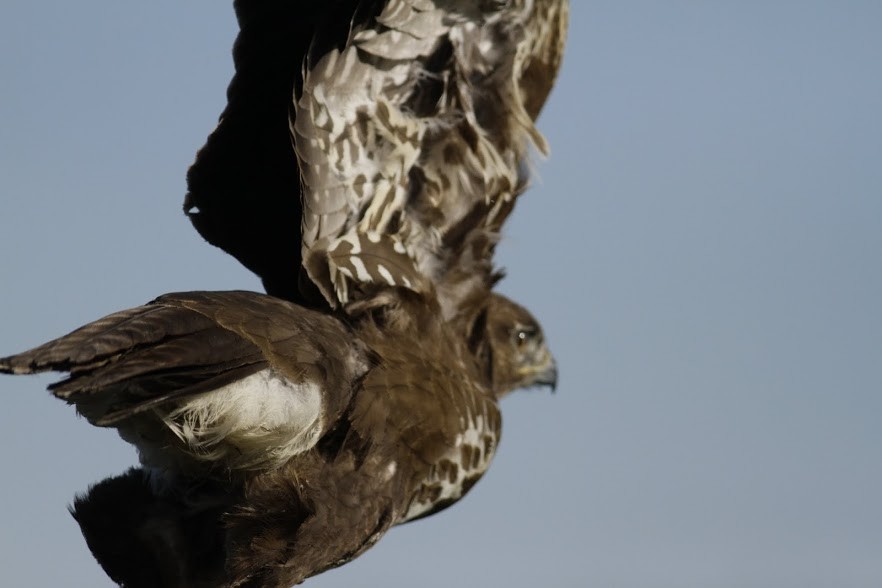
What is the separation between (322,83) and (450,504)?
1.68 m

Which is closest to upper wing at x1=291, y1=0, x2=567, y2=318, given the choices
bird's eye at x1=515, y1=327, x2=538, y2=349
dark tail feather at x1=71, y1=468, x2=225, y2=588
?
dark tail feather at x1=71, y1=468, x2=225, y2=588

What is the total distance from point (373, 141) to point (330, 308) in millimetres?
636

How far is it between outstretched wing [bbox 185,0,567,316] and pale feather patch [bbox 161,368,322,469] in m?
0.70

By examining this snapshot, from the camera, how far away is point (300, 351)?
543cm

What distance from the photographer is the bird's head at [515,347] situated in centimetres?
744

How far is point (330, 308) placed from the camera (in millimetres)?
6023

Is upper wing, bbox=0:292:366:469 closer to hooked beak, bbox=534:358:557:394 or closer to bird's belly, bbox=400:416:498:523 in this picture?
bird's belly, bbox=400:416:498:523

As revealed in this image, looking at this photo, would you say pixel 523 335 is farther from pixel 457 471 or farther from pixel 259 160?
pixel 259 160

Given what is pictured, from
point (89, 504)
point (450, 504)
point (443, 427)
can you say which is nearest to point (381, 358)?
point (443, 427)

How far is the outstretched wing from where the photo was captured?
592 centimetres

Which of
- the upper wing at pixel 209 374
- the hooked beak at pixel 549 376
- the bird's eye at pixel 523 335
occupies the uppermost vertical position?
the bird's eye at pixel 523 335

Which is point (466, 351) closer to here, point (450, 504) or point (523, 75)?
point (450, 504)

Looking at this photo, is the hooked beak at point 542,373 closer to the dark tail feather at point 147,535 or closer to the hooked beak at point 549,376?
the hooked beak at point 549,376

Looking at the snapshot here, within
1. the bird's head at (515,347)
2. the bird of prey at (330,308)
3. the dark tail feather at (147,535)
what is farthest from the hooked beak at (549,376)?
the dark tail feather at (147,535)
